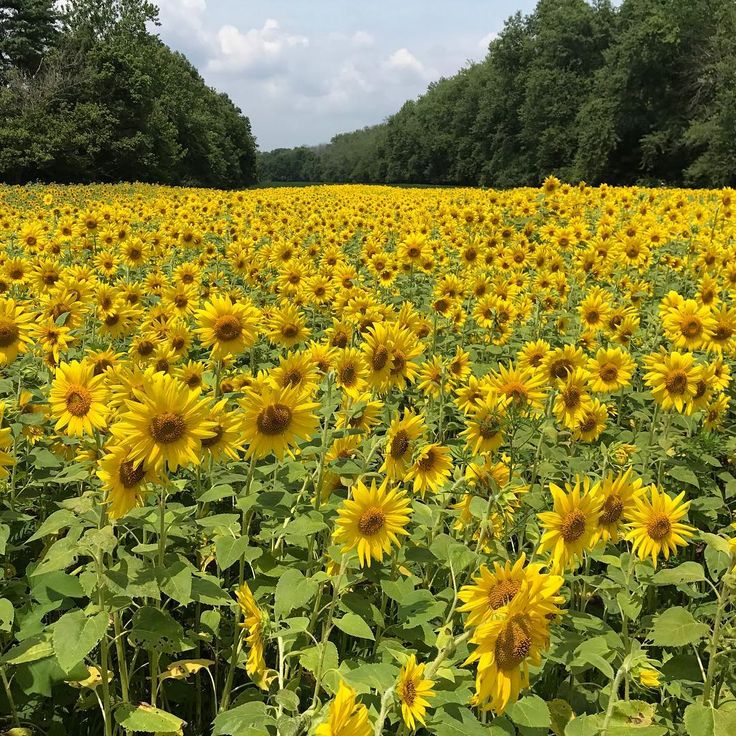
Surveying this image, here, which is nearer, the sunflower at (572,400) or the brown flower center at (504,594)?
the brown flower center at (504,594)

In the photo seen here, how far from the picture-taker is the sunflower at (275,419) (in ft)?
6.99

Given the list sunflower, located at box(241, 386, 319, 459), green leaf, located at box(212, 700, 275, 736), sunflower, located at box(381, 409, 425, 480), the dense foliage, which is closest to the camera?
green leaf, located at box(212, 700, 275, 736)

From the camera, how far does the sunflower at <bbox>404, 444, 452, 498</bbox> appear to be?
2.40m

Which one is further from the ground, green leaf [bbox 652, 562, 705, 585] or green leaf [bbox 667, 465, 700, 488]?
green leaf [bbox 652, 562, 705, 585]

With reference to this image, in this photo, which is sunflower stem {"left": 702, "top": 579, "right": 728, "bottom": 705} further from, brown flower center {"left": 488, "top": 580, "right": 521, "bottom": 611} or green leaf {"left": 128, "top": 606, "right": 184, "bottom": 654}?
green leaf {"left": 128, "top": 606, "right": 184, "bottom": 654}

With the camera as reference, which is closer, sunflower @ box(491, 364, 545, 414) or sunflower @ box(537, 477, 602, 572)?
sunflower @ box(537, 477, 602, 572)

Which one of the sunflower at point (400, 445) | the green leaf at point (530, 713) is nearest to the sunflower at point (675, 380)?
the sunflower at point (400, 445)

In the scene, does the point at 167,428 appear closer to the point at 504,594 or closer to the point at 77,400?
the point at 77,400

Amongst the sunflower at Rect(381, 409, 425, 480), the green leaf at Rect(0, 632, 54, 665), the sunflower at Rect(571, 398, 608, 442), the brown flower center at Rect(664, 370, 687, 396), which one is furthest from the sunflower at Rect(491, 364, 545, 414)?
the green leaf at Rect(0, 632, 54, 665)

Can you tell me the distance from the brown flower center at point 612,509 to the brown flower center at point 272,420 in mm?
1065

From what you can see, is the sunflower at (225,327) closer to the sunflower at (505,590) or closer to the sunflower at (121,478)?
the sunflower at (121,478)

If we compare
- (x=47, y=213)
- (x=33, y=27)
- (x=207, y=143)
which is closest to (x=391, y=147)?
(x=207, y=143)

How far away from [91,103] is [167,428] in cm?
4807

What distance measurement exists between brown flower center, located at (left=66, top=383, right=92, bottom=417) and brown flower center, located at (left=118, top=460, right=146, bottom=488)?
53cm
